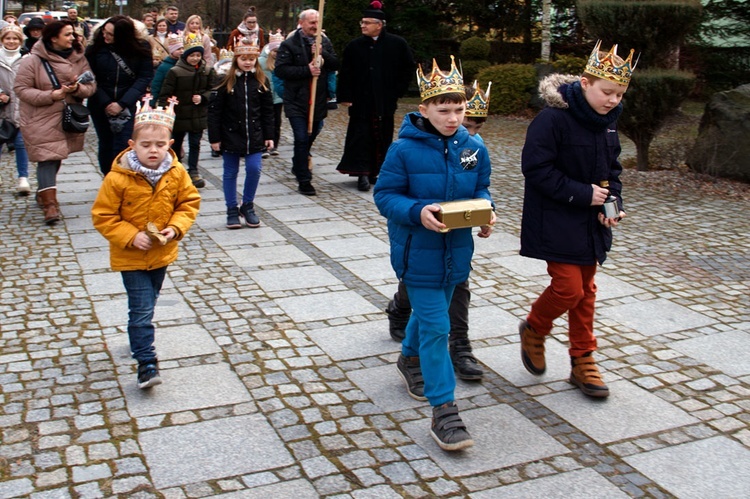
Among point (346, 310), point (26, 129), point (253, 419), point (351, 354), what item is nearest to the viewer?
point (253, 419)

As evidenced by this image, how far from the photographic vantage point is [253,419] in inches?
176

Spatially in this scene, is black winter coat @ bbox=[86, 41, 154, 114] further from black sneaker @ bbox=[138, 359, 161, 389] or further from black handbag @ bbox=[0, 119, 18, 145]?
black sneaker @ bbox=[138, 359, 161, 389]

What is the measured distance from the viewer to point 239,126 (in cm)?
843

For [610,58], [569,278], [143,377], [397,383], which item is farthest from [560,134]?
[143,377]

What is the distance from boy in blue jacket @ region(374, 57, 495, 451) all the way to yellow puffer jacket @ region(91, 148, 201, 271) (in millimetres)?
1173

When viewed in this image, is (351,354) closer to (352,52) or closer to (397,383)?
(397,383)

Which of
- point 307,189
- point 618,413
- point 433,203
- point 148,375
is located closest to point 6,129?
point 307,189

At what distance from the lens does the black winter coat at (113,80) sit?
8.83m

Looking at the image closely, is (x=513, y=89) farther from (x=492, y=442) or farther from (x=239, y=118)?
(x=492, y=442)

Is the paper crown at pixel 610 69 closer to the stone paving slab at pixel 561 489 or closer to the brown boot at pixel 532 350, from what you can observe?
the brown boot at pixel 532 350

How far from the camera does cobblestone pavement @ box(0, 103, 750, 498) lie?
396cm

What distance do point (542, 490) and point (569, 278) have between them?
4.06 feet

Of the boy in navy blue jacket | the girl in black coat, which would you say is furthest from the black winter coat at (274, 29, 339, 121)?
the boy in navy blue jacket

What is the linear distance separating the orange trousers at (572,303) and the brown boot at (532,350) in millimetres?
42
